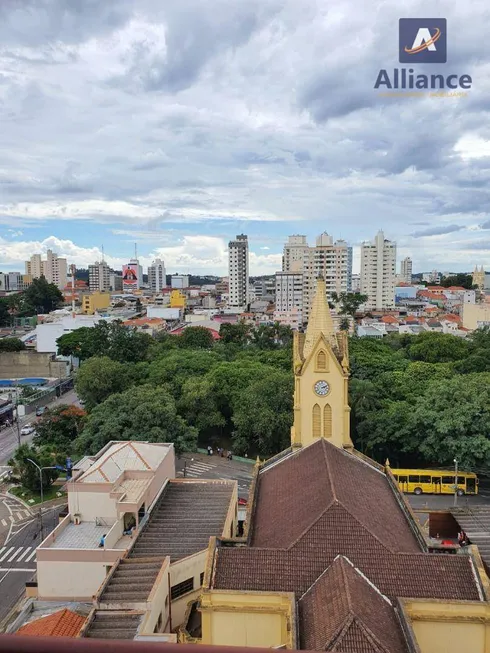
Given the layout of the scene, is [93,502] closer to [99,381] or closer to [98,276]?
[99,381]

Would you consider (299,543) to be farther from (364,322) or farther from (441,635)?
(364,322)

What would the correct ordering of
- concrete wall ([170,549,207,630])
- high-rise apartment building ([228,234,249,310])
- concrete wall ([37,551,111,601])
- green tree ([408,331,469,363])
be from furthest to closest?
high-rise apartment building ([228,234,249,310]) < green tree ([408,331,469,363]) < concrete wall ([37,551,111,601]) < concrete wall ([170,549,207,630])

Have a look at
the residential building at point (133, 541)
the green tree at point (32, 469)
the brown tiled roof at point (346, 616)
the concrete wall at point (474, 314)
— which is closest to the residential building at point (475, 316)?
the concrete wall at point (474, 314)

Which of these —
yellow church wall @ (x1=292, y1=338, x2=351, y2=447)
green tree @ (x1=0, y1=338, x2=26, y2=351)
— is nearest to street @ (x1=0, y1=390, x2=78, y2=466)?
green tree @ (x1=0, y1=338, x2=26, y2=351)

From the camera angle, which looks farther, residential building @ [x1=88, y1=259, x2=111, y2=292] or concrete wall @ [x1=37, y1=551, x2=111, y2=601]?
residential building @ [x1=88, y1=259, x2=111, y2=292]

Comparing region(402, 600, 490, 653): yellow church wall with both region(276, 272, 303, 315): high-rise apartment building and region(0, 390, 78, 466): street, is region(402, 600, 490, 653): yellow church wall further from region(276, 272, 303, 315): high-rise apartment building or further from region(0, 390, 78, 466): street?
region(276, 272, 303, 315): high-rise apartment building

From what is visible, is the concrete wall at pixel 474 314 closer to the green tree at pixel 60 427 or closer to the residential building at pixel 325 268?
the residential building at pixel 325 268
